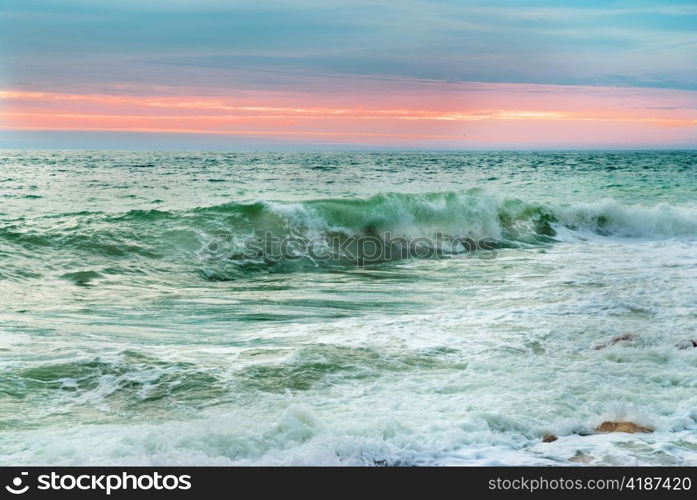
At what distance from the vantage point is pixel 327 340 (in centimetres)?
753

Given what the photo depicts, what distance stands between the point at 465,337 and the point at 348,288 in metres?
3.65

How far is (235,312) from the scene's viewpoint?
928 centimetres

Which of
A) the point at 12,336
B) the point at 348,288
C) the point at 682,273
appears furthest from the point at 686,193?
the point at 12,336

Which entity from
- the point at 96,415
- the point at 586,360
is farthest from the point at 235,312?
the point at 586,360

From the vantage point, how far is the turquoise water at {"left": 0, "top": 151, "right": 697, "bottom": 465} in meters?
4.86

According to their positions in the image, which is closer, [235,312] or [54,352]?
[54,352]

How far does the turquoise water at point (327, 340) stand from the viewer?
4.86 metres

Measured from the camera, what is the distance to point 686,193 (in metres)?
29.5

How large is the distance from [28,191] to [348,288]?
51.5 ft

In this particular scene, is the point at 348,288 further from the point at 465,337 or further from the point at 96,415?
the point at 96,415

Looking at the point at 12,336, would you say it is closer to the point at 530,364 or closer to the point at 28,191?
the point at 530,364
